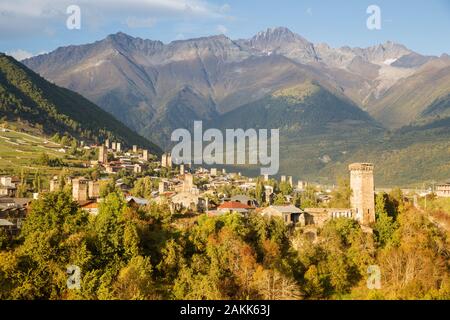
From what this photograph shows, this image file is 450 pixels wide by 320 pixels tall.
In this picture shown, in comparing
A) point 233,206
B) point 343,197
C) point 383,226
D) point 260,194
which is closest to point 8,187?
point 260,194

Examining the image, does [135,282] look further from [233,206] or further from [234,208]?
[233,206]

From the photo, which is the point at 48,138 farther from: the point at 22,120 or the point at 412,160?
the point at 412,160

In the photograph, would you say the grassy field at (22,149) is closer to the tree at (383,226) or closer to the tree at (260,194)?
the tree at (260,194)

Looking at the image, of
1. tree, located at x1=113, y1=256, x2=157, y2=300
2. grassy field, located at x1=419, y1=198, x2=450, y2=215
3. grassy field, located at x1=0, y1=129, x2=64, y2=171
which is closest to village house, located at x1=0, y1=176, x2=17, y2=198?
grassy field, located at x1=0, y1=129, x2=64, y2=171

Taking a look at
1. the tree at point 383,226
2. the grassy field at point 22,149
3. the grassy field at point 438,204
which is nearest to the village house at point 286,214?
the tree at point 383,226

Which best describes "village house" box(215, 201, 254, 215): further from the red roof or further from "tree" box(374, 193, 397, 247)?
"tree" box(374, 193, 397, 247)
